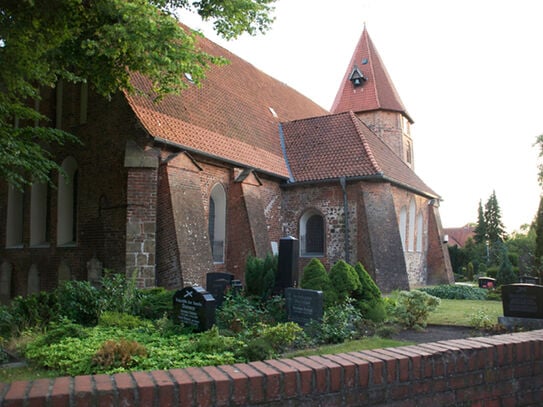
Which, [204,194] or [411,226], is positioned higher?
[204,194]

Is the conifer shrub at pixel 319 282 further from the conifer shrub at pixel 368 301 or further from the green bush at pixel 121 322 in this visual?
the green bush at pixel 121 322

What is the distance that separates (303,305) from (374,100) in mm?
24475

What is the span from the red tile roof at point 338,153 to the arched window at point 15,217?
10420mm

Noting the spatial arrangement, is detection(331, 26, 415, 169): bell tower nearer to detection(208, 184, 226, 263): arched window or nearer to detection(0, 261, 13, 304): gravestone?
detection(208, 184, 226, 263): arched window

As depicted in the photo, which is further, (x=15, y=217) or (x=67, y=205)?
(x=15, y=217)

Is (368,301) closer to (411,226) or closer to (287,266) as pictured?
(287,266)

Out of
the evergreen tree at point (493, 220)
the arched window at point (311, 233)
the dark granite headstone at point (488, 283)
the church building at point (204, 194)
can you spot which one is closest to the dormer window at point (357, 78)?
the church building at point (204, 194)

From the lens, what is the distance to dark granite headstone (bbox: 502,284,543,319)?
888 centimetres

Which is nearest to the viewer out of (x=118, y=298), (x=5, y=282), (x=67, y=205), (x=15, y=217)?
(x=118, y=298)

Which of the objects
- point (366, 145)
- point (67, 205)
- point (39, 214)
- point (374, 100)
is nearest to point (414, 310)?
point (366, 145)

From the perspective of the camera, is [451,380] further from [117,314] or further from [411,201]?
[411,201]

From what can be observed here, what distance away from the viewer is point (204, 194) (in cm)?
1634

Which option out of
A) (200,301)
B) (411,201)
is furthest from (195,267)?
(411,201)

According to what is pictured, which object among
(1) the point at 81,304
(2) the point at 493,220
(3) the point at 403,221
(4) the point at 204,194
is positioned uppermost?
(2) the point at 493,220
